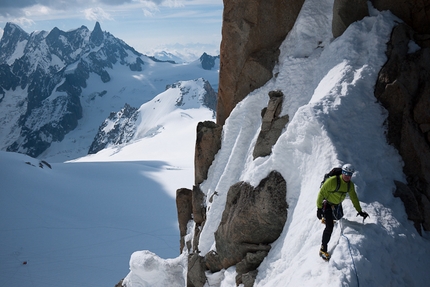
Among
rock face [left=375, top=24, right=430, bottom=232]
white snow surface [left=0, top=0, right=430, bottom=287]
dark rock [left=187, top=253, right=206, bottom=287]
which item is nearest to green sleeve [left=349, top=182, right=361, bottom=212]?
white snow surface [left=0, top=0, right=430, bottom=287]

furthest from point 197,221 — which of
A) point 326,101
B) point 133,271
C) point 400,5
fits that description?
Result: point 400,5

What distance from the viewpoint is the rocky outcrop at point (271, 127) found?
13647mm

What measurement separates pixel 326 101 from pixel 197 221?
9.69m

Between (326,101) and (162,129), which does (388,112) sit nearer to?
(326,101)

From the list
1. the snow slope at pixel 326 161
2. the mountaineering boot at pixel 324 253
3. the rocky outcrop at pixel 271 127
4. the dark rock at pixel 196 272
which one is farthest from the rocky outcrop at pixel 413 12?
the dark rock at pixel 196 272

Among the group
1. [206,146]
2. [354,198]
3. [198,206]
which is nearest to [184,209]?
[198,206]

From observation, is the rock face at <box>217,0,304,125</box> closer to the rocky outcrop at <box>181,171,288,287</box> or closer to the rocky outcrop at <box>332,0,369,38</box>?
the rocky outcrop at <box>332,0,369,38</box>

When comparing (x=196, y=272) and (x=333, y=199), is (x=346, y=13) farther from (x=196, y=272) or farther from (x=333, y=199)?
(x=196, y=272)

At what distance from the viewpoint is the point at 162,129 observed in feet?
449

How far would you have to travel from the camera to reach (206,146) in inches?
706

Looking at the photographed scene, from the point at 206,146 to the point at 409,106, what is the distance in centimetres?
999

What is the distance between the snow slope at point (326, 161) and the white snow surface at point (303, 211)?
36mm

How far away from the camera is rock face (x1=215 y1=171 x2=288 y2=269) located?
448 inches

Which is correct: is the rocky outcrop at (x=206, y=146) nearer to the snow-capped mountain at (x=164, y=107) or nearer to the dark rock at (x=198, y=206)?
the dark rock at (x=198, y=206)
